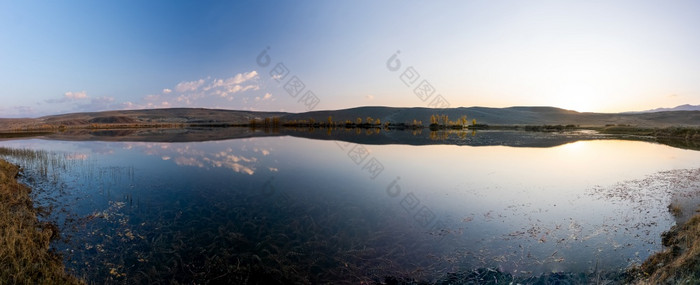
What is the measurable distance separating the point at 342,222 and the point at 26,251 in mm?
8503

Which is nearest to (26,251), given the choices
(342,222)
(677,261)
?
(342,222)

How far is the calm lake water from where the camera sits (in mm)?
8047

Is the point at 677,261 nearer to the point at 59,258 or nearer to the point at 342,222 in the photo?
the point at 342,222

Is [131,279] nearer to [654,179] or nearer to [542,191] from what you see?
[542,191]

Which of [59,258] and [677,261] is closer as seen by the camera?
[677,261]

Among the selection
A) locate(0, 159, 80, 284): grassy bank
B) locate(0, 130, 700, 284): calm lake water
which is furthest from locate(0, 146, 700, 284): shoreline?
locate(0, 130, 700, 284): calm lake water

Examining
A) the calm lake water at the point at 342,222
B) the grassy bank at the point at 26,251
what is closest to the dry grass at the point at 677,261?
the calm lake water at the point at 342,222

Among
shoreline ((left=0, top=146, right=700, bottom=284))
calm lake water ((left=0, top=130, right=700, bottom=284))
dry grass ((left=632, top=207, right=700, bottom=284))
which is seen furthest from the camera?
calm lake water ((left=0, top=130, right=700, bottom=284))

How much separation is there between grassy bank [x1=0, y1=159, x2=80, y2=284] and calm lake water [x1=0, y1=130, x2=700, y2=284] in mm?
566

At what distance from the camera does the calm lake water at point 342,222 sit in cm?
805

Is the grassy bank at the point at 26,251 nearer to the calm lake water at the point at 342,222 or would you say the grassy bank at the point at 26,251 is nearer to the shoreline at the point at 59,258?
the shoreline at the point at 59,258

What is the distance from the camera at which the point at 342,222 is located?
11469 mm

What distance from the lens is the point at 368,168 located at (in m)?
23.3

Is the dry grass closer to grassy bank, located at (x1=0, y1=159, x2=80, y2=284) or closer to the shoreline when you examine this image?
the shoreline
